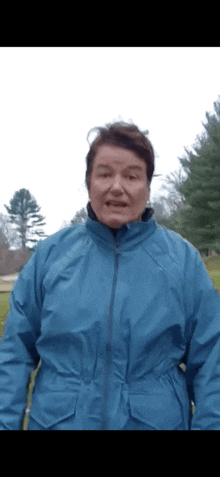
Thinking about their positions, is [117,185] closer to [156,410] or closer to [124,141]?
[124,141]

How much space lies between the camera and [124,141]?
5.77 ft

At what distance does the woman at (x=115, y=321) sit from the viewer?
5.12 ft

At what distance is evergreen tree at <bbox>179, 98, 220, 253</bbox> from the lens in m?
23.5

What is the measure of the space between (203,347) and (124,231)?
0.52 metres

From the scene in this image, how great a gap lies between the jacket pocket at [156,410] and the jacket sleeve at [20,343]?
42 cm

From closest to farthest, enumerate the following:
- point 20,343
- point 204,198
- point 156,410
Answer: point 156,410, point 20,343, point 204,198

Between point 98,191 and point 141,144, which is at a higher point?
point 141,144

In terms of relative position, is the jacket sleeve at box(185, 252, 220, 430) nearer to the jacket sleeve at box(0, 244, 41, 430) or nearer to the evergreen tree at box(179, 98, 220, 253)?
the jacket sleeve at box(0, 244, 41, 430)

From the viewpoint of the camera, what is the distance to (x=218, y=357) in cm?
163

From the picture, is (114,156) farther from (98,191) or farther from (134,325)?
(134,325)

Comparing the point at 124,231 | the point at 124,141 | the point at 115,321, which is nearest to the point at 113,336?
the point at 115,321

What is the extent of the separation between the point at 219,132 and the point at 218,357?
23172 millimetres

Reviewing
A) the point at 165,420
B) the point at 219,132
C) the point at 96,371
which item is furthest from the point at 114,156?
the point at 219,132
